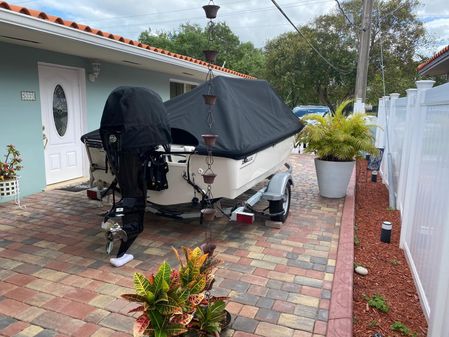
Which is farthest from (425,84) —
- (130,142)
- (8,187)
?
(8,187)

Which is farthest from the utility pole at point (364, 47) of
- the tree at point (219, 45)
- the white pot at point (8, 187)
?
the tree at point (219, 45)

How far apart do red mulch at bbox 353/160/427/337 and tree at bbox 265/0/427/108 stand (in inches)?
728

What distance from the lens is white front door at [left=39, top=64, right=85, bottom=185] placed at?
23.6ft

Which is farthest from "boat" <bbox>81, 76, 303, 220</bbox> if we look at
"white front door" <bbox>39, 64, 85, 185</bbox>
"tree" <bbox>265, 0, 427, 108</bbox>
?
"tree" <bbox>265, 0, 427, 108</bbox>

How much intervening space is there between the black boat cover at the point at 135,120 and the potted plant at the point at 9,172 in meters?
2.93

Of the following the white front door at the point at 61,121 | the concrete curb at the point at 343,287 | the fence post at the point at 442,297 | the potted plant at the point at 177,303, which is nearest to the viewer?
the potted plant at the point at 177,303

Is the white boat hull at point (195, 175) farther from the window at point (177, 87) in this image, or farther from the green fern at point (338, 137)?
the window at point (177, 87)

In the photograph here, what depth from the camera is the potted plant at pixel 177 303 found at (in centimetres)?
225

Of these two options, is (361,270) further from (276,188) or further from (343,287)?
(276,188)

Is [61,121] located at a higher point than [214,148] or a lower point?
higher

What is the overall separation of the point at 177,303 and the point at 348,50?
2424cm

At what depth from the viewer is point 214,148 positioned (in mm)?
4156

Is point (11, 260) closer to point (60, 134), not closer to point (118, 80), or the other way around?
point (60, 134)

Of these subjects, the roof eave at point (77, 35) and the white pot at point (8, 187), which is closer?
the roof eave at point (77, 35)
